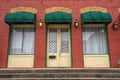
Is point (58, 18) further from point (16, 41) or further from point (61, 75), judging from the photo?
point (61, 75)

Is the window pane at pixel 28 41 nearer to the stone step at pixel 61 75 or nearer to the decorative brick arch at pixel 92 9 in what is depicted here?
the stone step at pixel 61 75

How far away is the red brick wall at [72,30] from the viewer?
11.2 metres

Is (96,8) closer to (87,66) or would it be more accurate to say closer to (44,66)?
(87,66)

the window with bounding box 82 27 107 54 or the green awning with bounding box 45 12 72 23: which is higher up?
the green awning with bounding box 45 12 72 23

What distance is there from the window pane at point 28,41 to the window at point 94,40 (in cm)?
305

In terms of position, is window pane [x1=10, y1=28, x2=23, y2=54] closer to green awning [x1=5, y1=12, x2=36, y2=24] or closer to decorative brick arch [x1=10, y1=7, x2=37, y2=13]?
green awning [x1=5, y1=12, x2=36, y2=24]

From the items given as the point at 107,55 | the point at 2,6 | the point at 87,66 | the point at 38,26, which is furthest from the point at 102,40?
the point at 2,6

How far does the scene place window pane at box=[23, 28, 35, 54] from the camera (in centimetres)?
1162

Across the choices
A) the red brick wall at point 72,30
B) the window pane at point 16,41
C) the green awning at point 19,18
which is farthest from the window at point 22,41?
the green awning at point 19,18

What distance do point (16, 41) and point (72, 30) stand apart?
3.38 m

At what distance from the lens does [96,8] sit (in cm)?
1186

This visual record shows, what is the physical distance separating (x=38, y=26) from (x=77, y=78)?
442cm

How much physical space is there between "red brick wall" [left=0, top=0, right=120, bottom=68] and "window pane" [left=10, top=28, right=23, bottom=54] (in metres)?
0.42

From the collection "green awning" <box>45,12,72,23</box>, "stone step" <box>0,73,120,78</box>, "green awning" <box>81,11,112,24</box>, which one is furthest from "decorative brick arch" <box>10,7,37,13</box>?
"stone step" <box>0,73,120,78</box>
